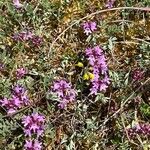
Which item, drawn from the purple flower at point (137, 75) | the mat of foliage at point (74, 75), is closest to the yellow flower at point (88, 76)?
the mat of foliage at point (74, 75)

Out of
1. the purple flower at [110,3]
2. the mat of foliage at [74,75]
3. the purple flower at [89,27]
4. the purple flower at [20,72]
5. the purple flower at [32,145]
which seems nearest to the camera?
the purple flower at [32,145]

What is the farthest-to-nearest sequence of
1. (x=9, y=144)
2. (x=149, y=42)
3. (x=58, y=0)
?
(x=58, y=0) < (x=149, y=42) < (x=9, y=144)

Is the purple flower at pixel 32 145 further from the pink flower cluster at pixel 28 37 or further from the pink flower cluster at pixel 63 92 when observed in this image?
the pink flower cluster at pixel 28 37

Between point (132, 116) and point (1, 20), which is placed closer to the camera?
point (132, 116)

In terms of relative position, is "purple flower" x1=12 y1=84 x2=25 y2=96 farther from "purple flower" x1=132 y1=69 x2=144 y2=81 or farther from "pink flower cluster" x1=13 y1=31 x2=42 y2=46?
"purple flower" x1=132 y1=69 x2=144 y2=81

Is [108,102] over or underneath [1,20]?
underneath

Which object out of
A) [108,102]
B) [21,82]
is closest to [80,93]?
[108,102]

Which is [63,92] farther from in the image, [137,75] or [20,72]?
[137,75]

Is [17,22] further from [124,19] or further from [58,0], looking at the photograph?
[124,19]
